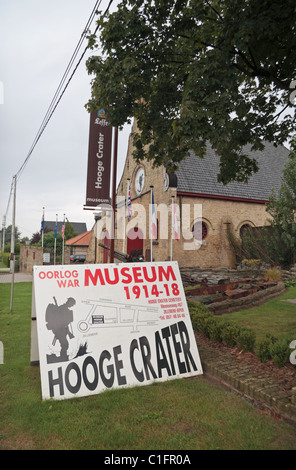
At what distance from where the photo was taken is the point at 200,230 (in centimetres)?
1822

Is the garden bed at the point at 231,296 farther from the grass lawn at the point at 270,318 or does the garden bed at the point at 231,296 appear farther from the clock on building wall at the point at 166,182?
the clock on building wall at the point at 166,182

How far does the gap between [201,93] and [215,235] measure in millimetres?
14257

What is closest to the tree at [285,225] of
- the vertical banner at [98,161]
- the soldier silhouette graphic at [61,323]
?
the vertical banner at [98,161]

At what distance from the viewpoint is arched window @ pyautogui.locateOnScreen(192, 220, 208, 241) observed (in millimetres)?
18031

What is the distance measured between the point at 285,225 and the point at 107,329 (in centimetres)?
1321

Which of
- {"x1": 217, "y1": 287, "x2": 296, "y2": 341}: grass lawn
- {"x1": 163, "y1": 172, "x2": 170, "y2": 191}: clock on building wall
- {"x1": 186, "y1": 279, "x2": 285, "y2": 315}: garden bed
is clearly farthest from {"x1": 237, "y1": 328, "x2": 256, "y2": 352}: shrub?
{"x1": 163, "y1": 172, "x2": 170, "y2": 191}: clock on building wall

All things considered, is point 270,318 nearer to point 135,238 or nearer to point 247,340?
point 247,340

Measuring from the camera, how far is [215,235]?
18.5 meters

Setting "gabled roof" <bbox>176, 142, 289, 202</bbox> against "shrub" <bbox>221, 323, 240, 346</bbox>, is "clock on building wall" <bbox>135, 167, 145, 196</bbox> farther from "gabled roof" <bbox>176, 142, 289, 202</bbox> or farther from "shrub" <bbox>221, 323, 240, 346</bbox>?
"shrub" <bbox>221, 323, 240, 346</bbox>

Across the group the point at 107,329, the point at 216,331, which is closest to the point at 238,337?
the point at 216,331

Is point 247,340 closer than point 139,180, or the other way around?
point 247,340

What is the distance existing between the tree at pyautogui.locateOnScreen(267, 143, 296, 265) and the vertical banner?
8.77 metres
